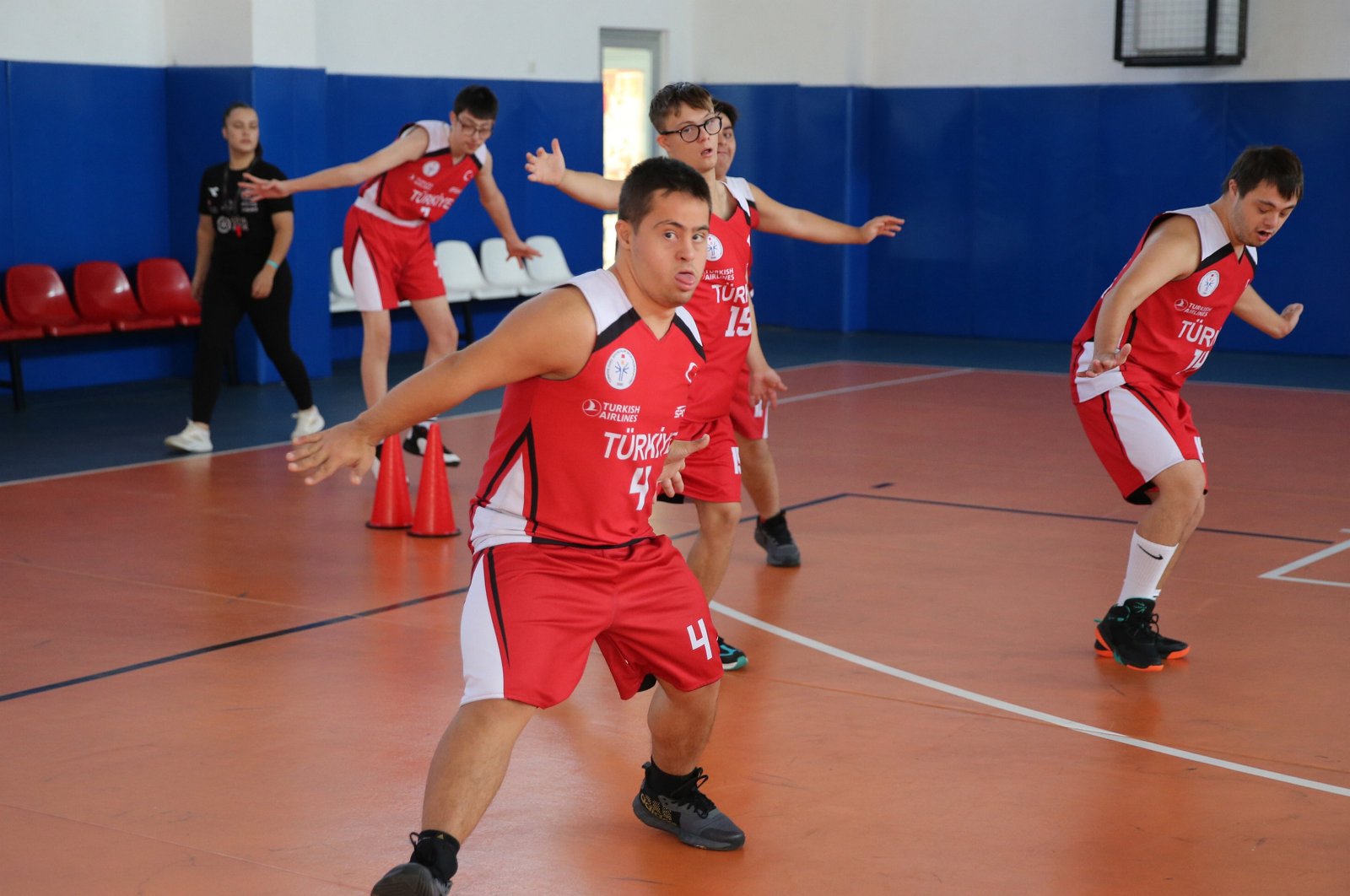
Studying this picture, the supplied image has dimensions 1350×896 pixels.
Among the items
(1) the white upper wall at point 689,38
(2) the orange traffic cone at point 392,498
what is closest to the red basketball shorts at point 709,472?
(2) the orange traffic cone at point 392,498

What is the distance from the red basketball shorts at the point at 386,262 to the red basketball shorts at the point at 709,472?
4132 millimetres

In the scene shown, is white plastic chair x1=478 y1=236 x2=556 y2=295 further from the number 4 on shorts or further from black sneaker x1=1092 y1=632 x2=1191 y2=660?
the number 4 on shorts

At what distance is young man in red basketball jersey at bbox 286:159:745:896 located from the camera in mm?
3652

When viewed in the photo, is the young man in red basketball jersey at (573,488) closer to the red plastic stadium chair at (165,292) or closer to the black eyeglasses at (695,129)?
the black eyeglasses at (695,129)

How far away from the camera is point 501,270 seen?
16.0m

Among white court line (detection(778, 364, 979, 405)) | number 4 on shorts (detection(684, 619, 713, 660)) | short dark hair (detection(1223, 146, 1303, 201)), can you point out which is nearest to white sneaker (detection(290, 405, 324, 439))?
white court line (detection(778, 364, 979, 405))

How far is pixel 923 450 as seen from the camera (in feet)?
35.7

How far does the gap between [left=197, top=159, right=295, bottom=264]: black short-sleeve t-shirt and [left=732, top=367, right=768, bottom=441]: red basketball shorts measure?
15.8ft

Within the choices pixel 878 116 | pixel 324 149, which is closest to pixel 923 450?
pixel 324 149

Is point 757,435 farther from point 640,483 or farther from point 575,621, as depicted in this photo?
point 575,621

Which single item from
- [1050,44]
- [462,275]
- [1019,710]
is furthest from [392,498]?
[1050,44]

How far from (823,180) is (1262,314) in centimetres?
1231

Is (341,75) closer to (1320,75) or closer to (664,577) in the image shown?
(1320,75)

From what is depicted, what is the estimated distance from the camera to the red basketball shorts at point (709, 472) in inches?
230
